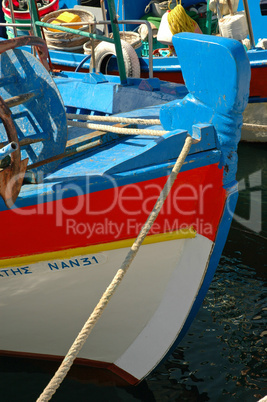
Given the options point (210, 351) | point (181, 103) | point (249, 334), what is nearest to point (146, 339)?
point (210, 351)

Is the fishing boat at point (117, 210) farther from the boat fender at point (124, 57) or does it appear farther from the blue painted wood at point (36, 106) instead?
the boat fender at point (124, 57)

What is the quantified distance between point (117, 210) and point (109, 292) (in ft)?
2.00

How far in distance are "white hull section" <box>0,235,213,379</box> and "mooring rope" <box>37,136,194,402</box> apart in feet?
1.29

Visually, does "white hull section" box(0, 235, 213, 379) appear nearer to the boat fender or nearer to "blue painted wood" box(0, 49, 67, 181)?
"blue painted wood" box(0, 49, 67, 181)

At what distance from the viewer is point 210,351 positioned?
4312 millimetres

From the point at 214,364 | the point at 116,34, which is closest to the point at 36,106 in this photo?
the point at 116,34

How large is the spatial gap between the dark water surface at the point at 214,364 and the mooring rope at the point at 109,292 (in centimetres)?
120

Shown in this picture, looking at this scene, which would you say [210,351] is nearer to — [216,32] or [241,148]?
[241,148]

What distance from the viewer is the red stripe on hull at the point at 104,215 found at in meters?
3.25

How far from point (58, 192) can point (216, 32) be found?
8048 millimetres

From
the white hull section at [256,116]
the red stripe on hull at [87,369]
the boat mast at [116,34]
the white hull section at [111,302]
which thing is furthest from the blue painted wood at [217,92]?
the white hull section at [256,116]

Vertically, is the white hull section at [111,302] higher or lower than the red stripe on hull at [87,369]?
higher

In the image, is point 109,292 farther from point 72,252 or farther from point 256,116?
point 256,116

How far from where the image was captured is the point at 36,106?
11.1 ft
